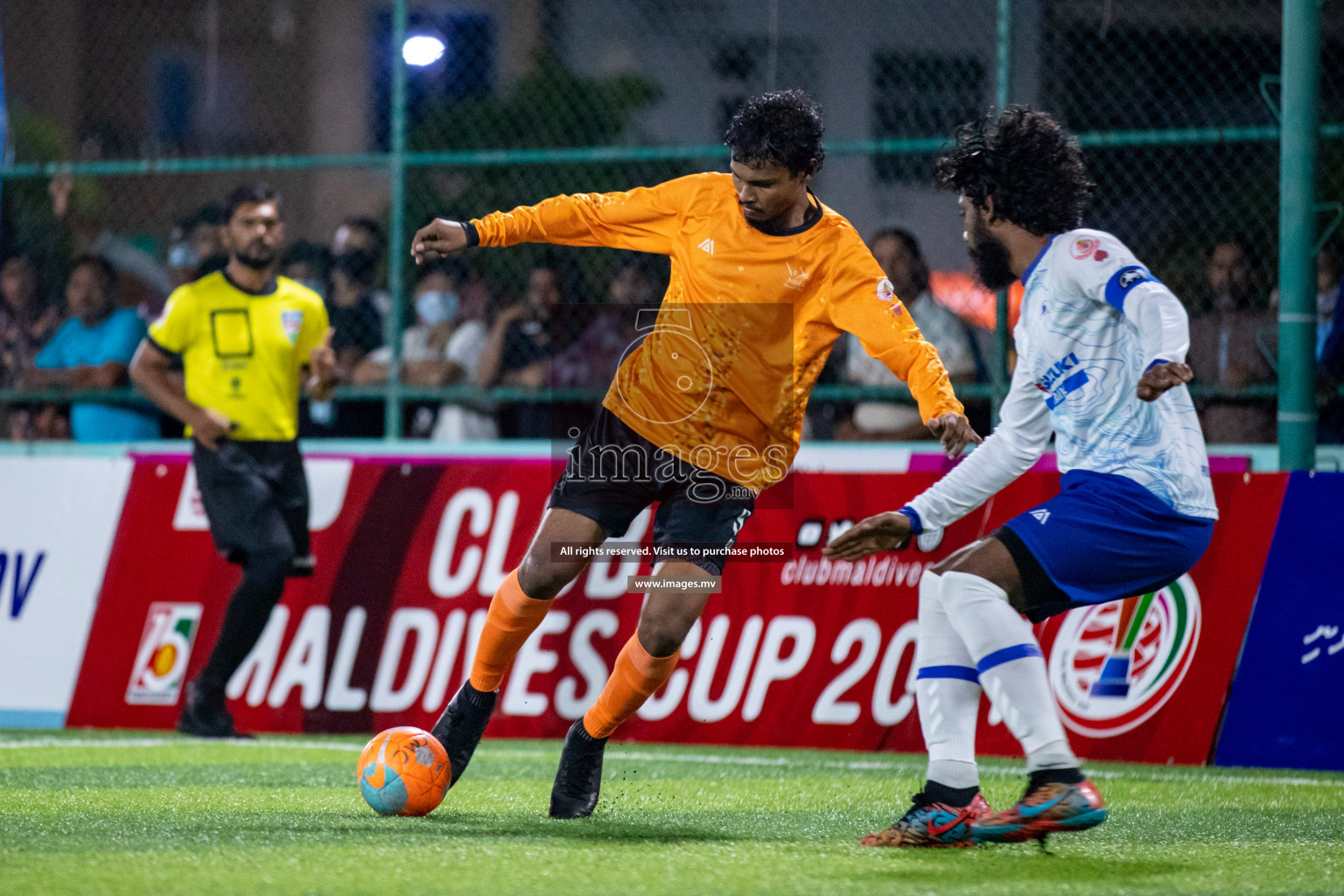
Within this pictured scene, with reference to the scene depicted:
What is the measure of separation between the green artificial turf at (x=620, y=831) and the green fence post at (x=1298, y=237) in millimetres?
1580

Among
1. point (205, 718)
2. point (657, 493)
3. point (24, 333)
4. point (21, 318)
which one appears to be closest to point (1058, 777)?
point (657, 493)

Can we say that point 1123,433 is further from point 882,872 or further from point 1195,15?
point 1195,15

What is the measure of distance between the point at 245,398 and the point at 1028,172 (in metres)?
4.77

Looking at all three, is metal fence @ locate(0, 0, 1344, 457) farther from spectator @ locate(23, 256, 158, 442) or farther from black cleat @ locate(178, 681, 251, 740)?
black cleat @ locate(178, 681, 251, 740)

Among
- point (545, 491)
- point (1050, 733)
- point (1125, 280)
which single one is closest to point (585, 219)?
point (1125, 280)

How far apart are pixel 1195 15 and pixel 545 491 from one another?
274 inches

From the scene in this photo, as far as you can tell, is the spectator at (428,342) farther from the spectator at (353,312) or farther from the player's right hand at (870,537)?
the player's right hand at (870,537)

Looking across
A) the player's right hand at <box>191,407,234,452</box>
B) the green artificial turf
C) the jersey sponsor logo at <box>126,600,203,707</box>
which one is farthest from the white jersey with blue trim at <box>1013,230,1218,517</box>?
the jersey sponsor logo at <box>126,600,203,707</box>

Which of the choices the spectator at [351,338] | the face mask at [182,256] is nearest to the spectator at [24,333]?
the face mask at [182,256]

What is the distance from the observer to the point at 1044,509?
4789 millimetres

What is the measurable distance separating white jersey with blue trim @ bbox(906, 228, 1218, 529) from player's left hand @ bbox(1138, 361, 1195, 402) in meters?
0.30

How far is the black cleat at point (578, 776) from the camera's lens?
18.1ft

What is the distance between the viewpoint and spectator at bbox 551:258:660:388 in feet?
31.5

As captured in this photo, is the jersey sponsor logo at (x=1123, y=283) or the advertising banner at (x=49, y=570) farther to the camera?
the advertising banner at (x=49, y=570)
